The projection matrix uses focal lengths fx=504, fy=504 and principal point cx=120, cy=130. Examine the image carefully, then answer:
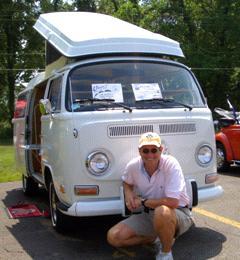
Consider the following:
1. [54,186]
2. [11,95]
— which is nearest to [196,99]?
[54,186]

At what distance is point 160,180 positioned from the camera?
530cm

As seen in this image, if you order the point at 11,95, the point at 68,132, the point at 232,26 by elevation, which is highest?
the point at 232,26

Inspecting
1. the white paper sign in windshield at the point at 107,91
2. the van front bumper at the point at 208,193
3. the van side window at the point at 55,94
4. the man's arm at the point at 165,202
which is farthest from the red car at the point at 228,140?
the man's arm at the point at 165,202

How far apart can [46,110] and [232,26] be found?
28.0m

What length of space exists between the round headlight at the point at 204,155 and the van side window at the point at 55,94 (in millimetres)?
1850

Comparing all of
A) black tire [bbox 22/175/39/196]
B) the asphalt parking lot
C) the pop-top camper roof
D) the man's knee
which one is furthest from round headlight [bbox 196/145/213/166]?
black tire [bbox 22/175/39/196]

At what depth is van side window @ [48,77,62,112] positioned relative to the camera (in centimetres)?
657

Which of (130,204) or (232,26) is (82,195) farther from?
(232,26)

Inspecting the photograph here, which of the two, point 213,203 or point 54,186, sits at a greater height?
point 54,186

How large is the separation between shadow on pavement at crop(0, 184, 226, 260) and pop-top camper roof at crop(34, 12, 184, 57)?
7.45 feet

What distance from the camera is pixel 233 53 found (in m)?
33.0

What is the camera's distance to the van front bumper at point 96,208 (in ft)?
18.3

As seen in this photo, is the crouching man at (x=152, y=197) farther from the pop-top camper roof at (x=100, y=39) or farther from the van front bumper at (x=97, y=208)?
the pop-top camper roof at (x=100, y=39)

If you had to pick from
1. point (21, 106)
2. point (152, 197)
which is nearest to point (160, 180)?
point (152, 197)
